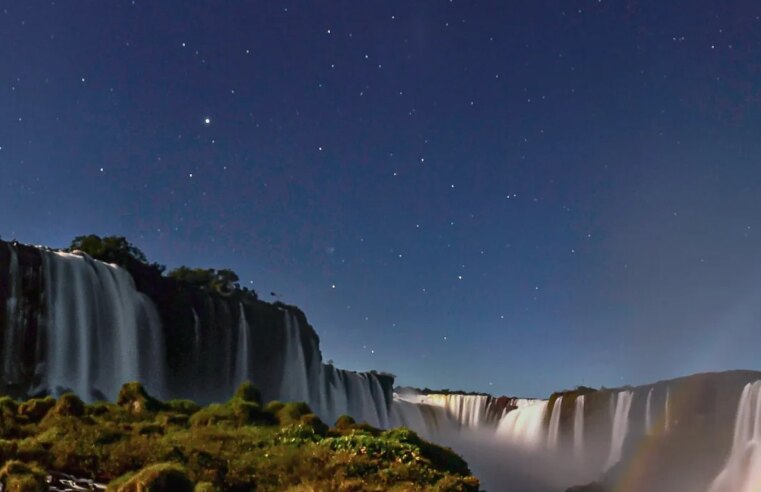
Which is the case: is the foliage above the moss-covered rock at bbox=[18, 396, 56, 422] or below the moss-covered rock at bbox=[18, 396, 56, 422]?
above

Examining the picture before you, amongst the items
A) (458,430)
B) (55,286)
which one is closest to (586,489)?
(458,430)

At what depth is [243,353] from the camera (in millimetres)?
46906

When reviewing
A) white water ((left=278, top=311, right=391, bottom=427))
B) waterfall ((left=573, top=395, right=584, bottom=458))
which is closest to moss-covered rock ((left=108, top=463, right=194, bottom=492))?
white water ((left=278, top=311, right=391, bottom=427))


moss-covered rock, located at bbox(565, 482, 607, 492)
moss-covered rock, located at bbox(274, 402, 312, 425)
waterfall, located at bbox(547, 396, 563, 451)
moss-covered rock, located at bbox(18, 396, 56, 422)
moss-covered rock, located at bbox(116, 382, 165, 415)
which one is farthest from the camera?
waterfall, located at bbox(547, 396, 563, 451)

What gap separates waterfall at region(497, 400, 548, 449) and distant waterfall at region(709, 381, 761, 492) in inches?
750

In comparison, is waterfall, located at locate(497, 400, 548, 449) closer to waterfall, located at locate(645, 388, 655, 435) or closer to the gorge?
the gorge

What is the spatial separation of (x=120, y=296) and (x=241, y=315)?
1231cm

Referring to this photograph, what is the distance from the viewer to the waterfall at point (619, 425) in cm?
5266

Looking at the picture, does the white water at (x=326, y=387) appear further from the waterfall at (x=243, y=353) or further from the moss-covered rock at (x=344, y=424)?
the moss-covered rock at (x=344, y=424)

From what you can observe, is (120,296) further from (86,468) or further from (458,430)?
(458,430)

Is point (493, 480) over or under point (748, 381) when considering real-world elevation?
under

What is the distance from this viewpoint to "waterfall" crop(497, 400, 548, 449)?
2406 inches

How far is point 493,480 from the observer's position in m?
55.8

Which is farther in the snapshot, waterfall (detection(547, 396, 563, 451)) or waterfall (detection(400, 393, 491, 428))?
Answer: waterfall (detection(400, 393, 491, 428))
